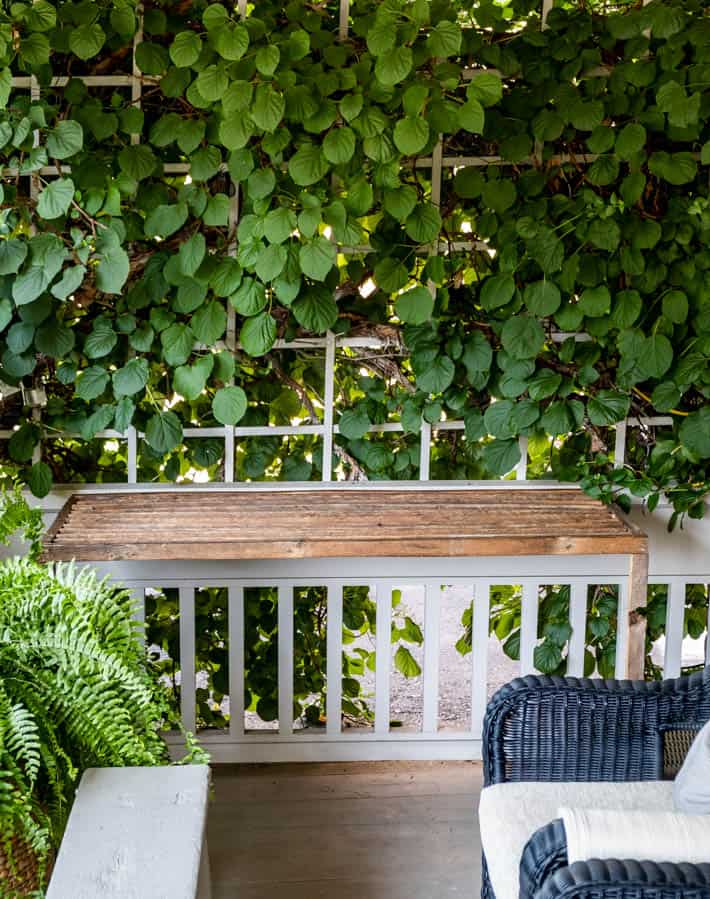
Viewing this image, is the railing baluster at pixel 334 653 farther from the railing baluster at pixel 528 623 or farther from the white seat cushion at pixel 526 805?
the white seat cushion at pixel 526 805

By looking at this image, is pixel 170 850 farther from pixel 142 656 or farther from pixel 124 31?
pixel 124 31

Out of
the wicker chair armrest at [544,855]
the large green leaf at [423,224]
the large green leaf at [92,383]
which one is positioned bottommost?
the wicker chair armrest at [544,855]

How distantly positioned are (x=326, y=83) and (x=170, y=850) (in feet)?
5.43

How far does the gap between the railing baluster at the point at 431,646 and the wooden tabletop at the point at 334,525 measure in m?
0.27

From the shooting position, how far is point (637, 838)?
121 cm

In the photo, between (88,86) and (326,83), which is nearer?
(326,83)

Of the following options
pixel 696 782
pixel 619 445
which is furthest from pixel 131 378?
pixel 696 782

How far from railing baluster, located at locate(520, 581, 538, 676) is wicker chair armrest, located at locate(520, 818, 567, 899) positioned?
144 centimetres

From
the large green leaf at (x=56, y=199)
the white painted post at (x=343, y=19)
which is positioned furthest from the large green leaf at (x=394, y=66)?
the large green leaf at (x=56, y=199)

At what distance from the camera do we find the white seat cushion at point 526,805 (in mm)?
1521

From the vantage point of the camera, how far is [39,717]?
1646mm

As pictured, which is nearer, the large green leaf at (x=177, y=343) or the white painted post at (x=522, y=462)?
the large green leaf at (x=177, y=343)

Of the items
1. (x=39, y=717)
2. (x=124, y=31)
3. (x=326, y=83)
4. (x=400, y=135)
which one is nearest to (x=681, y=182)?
(x=400, y=135)

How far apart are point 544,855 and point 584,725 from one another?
591mm
